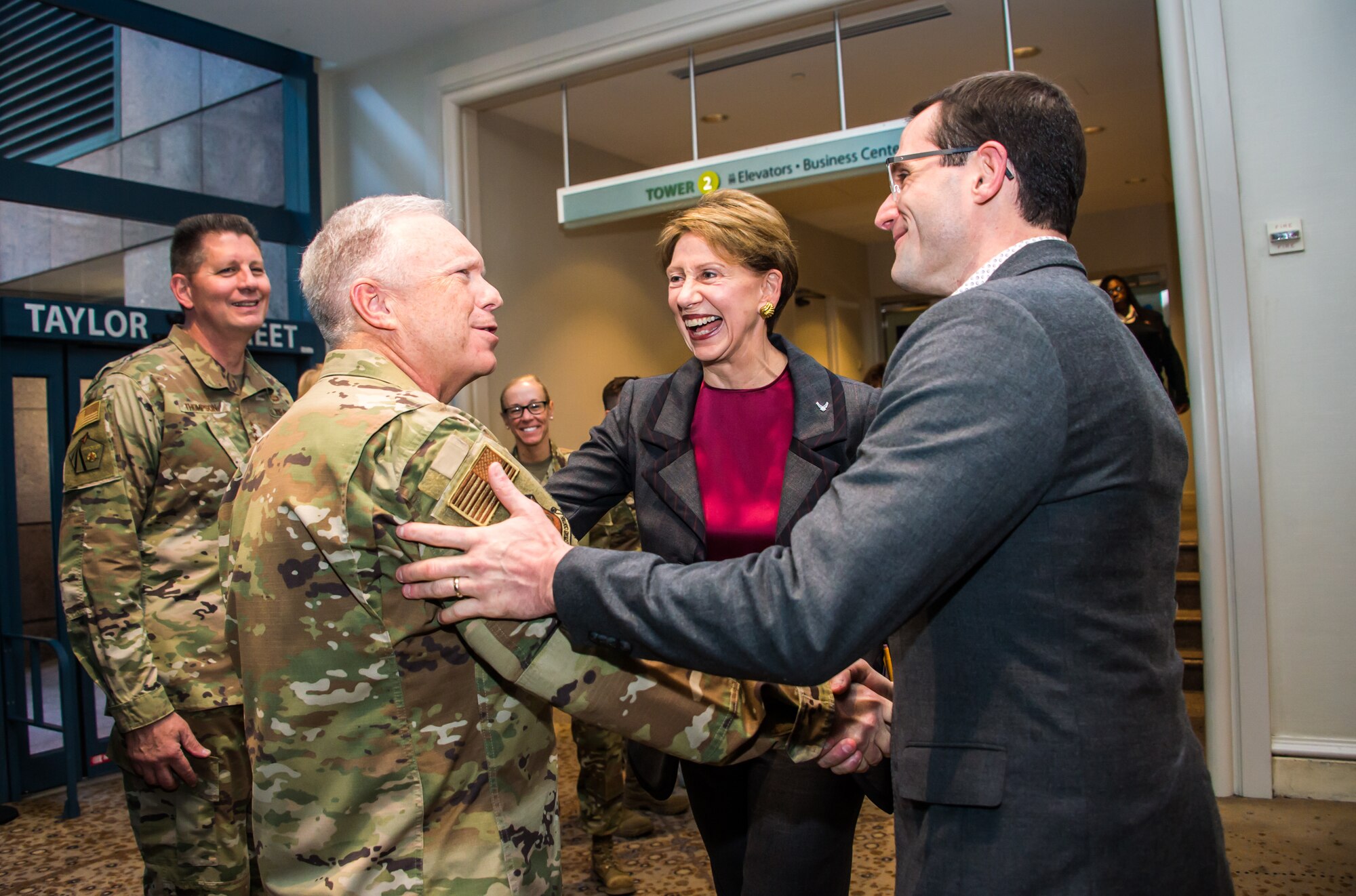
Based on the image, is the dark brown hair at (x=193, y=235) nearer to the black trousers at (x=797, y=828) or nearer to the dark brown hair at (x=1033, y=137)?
the black trousers at (x=797, y=828)

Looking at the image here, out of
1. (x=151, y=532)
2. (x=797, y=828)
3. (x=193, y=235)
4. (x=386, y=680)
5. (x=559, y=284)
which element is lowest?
(x=797, y=828)

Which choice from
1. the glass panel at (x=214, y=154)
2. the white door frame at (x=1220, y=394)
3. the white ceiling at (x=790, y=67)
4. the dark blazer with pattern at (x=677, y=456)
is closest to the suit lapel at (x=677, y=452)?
the dark blazer with pattern at (x=677, y=456)

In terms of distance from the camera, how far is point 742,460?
1.93 meters

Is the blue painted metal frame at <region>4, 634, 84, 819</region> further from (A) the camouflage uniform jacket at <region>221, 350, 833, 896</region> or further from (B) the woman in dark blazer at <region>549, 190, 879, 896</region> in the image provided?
(A) the camouflage uniform jacket at <region>221, 350, 833, 896</region>

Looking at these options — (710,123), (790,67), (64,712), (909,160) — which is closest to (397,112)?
(710,123)

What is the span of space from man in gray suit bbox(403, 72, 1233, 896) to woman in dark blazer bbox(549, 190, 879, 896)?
0.62m

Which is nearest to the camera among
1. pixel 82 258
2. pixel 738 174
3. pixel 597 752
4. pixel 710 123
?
pixel 597 752

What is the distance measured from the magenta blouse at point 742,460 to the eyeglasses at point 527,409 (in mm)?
2163

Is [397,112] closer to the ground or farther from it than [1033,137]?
farther from it

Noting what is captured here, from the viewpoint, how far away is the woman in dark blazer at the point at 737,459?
5.58 feet

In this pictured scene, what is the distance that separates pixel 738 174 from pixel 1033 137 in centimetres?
372

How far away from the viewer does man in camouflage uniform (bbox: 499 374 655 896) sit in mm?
3209

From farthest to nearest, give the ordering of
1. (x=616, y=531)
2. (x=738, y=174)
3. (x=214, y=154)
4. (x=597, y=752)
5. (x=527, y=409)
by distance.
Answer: (x=214, y=154)
(x=738, y=174)
(x=527, y=409)
(x=616, y=531)
(x=597, y=752)

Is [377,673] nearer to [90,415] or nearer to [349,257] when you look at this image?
[349,257]
